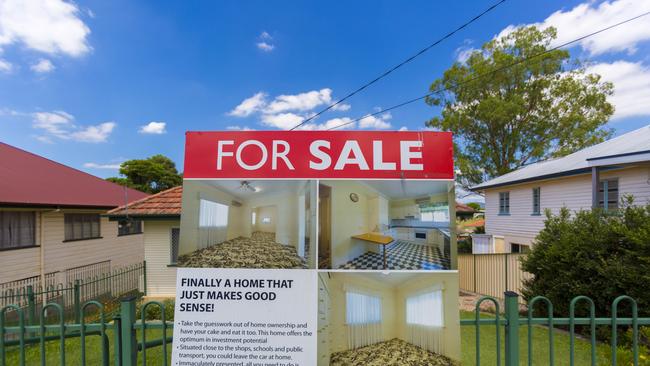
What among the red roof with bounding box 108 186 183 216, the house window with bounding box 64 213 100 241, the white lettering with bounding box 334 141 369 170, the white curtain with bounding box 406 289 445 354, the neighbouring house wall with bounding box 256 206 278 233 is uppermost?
the white lettering with bounding box 334 141 369 170

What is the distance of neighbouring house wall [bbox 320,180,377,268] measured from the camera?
1978 millimetres

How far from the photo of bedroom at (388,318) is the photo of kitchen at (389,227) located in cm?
9

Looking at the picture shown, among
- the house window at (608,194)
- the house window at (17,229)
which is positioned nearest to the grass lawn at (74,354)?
the house window at (17,229)

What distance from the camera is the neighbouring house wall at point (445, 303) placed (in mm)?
1924

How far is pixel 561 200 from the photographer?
450 inches

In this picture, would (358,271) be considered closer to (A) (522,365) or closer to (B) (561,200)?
(A) (522,365)

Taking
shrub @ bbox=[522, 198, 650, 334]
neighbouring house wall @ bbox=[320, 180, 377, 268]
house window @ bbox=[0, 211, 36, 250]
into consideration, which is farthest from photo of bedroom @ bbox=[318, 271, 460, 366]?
house window @ bbox=[0, 211, 36, 250]

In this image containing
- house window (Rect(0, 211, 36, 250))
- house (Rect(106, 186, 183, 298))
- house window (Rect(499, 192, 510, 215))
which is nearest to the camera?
house window (Rect(0, 211, 36, 250))

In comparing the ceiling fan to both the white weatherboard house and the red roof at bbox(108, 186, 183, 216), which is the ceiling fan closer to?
the red roof at bbox(108, 186, 183, 216)

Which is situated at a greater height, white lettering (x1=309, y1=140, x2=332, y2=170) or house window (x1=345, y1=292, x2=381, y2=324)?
white lettering (x1=309, y1=140, x2=332, y2=170)

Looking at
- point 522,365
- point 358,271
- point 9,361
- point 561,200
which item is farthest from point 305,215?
point 561,200

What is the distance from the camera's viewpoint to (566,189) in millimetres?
11242

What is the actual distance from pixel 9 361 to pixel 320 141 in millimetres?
6773

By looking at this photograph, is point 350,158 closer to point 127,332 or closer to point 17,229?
point 127,332
